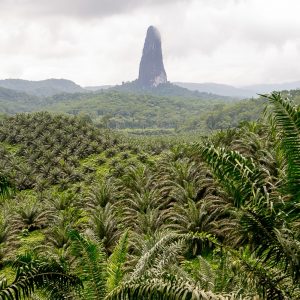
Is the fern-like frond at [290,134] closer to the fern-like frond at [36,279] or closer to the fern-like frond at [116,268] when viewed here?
the fern-like frond at [36,279]

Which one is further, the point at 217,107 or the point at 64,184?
the point at 217,107

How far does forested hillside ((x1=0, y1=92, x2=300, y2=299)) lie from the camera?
6.22 m

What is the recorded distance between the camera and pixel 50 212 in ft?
88.9

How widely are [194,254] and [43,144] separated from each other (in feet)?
124

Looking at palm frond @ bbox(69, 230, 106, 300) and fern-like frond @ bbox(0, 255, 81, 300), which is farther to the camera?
palm frond @ bbox(69, 230, 106, 300)

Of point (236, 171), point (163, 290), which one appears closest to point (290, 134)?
point (236, 171)

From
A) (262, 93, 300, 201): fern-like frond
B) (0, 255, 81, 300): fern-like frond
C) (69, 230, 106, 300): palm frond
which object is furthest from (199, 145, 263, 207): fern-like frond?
(69, 230, 106, 300): palm frond

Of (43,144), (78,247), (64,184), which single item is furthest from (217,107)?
(78,247)

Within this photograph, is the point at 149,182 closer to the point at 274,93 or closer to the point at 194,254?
the point at 194,254

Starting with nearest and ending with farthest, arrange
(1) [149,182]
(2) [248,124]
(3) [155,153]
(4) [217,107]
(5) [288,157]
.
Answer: (5) [288,157] → (1) [149,182] → (2) [248,124] → (3) [155,153] → (4) [217,107]

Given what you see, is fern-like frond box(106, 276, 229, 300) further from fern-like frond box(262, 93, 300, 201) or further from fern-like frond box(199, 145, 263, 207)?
fern-like frond box(262, 93, 300, 201)

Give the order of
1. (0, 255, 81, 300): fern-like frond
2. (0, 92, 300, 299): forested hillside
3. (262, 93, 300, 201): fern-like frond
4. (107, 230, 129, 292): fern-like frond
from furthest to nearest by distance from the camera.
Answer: (107, 230, 129, 292): fern-like frond, (0, 255, 81, 300): fern-like frond, (0, 92, 300, 299): forested hillside, (262, 93, 300, 201): fern-like frond

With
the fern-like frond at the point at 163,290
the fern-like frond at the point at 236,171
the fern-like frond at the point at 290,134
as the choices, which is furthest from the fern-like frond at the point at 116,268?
the fern-like frond at the point at 290,134

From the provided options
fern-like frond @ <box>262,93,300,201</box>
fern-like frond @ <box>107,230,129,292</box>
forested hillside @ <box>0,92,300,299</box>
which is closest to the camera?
fern-like frond @ <box>262,93,300,201</box>
